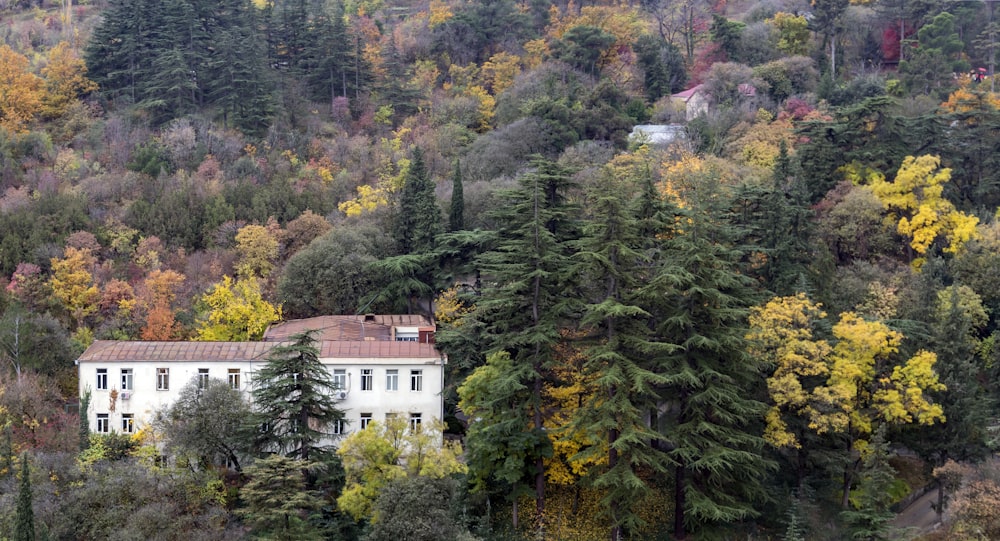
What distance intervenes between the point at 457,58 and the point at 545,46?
276 inches

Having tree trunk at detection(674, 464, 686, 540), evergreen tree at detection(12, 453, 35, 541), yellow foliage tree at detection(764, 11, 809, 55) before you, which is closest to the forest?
evergreen tree at detection(12, 453, 35, 541)

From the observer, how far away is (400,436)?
3194 centimetres

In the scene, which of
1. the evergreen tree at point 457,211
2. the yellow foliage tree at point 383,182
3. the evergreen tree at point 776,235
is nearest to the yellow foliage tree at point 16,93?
the yellow foliage tree at point 383,182

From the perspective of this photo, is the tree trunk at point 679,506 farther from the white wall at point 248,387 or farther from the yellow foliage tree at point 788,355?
the white wall at point 248,387

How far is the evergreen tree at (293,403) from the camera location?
3278cm

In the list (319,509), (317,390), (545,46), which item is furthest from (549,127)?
(319,509)

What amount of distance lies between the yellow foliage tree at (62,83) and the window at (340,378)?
34587 millimetres

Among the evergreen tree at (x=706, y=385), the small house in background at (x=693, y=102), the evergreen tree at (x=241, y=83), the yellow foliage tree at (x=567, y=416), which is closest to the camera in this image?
the evergreen tree at (x=706, y=385)

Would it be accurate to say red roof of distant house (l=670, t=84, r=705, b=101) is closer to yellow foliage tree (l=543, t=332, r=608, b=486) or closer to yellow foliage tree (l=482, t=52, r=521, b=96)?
yellow foliage tree (l=482, t=52, r=521, b=96)

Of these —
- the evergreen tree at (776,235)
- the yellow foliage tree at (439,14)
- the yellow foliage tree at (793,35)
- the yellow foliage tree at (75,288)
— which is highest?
the yellow foliage tree at (439,14)

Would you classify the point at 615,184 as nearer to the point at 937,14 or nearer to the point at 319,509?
the point at 319,509

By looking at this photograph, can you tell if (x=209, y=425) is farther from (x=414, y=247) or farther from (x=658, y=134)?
(x=658, y=134)

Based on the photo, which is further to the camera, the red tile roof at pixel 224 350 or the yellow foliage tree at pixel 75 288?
the yellow foliage tree at pixel 75 288

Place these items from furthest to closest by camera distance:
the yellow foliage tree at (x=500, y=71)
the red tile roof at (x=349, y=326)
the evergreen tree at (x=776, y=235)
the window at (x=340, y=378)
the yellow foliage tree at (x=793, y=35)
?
the yellow foliage tree at (x=500, y=71) → the yellow foliage tree at (x=793, y=35) → the evergreen tree at (x=776, y=235) → the red tile roof at (x=349, y=326) → the window at (x=340, y=378)
